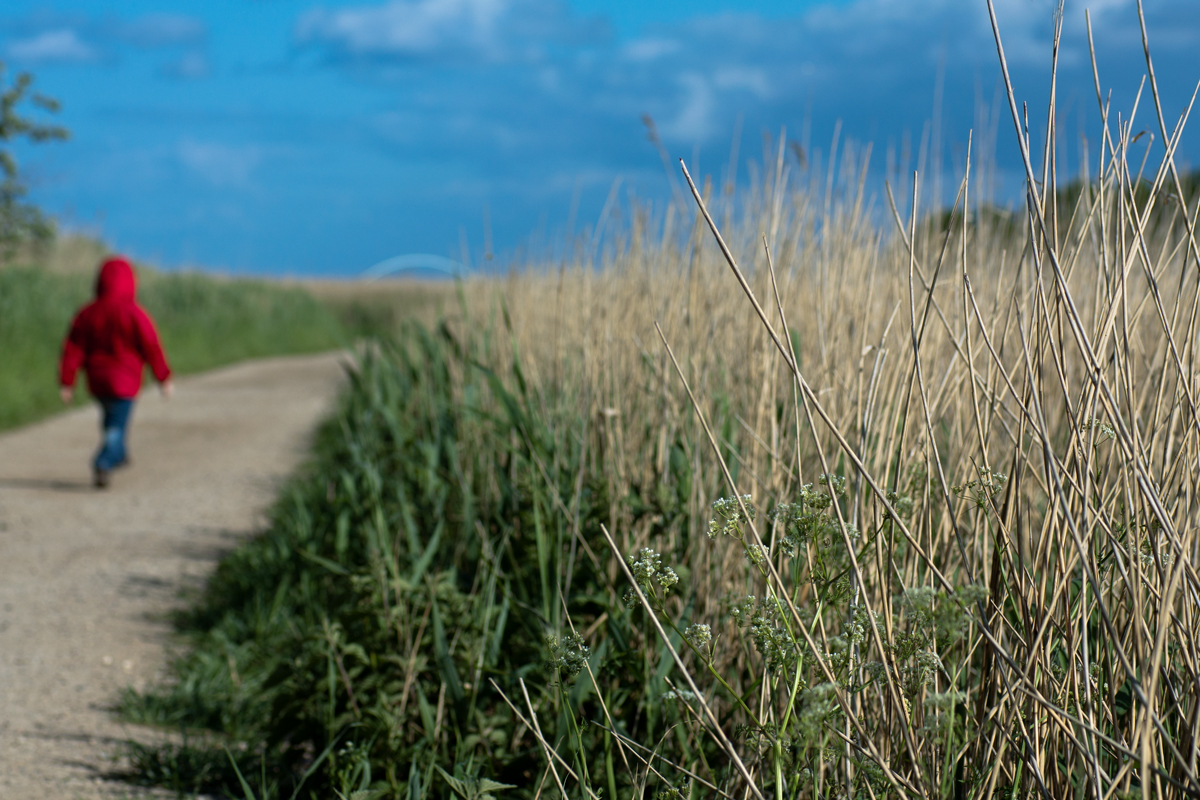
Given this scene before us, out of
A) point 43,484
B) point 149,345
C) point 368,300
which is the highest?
point 368,300

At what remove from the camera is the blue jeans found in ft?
20.0

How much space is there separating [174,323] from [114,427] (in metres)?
9.68

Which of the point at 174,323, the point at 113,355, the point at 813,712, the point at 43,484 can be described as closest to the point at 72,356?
the point at 113,355

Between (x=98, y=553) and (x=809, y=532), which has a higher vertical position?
(x=809, y=532)

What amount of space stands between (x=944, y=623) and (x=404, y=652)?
184 cm

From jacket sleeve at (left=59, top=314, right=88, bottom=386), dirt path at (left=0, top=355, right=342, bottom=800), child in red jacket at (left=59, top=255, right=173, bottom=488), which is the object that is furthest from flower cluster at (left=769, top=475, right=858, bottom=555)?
jacket sleeve at (left=59, top=314, right=88, bottom=386)

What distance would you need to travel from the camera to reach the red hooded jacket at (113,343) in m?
6.18

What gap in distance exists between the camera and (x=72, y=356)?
20.3ft

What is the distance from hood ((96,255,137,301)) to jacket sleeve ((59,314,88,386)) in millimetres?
249

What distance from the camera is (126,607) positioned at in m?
4.00

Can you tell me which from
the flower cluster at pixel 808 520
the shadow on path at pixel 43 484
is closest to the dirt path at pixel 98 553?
the shadow on path at pixel 43 484

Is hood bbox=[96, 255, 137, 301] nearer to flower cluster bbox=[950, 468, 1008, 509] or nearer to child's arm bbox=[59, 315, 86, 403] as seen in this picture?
child's arm bbox=[59, 315, 86, 403]

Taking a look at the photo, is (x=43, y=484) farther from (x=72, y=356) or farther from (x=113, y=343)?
(x=113, y=343)

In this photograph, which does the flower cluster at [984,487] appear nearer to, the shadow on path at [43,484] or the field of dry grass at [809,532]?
the field of dry grass at [809,532]
